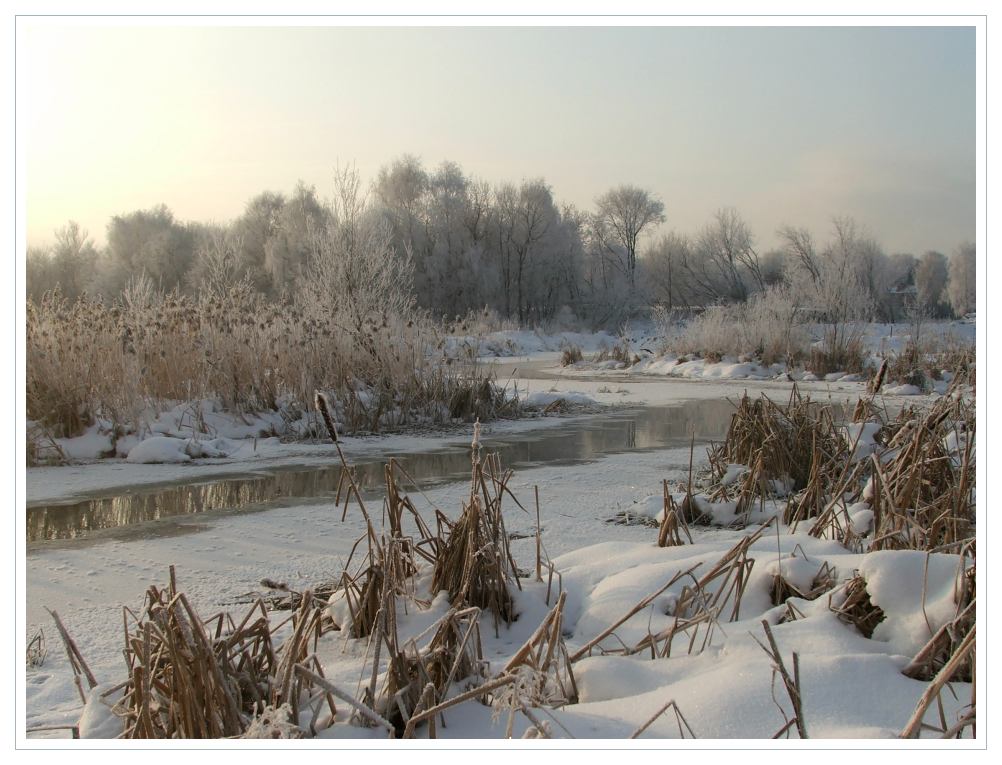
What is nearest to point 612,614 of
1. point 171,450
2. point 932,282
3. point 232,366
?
point 171,450

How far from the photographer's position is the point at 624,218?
45562 mm

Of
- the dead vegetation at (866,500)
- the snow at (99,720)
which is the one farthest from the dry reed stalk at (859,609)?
the snow at (99,720)

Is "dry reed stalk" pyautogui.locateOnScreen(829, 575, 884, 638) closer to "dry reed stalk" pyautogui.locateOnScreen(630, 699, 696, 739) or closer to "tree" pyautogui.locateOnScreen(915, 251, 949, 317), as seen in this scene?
"dry reed stalk" pyautogui.locateOnScreen(630, 699, 696, 739)

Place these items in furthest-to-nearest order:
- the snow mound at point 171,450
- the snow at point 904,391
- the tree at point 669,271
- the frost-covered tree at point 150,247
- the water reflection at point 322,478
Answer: the tree at point 669,271, the frost-covered tree at point 150,247, the snow at point 904,391, the snow mound at point 171,450, the water reflection at point 322,478

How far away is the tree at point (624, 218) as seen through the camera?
1786 inches

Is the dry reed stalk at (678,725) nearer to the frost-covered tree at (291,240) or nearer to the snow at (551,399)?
the snow at (551,399)

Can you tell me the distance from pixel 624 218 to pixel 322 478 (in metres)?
42.2

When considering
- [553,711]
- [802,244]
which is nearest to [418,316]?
[553,711]

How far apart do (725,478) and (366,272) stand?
11.5m

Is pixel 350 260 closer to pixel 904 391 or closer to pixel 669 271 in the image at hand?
pixel 904 391

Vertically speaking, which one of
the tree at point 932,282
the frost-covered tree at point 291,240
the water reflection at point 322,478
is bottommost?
the water reflection at point 322,478

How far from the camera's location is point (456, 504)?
4.60 m

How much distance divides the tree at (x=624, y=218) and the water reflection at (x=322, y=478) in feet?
124

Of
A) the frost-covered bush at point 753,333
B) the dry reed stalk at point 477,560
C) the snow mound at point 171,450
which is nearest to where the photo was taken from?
the dry reed stalk at point 477,560
